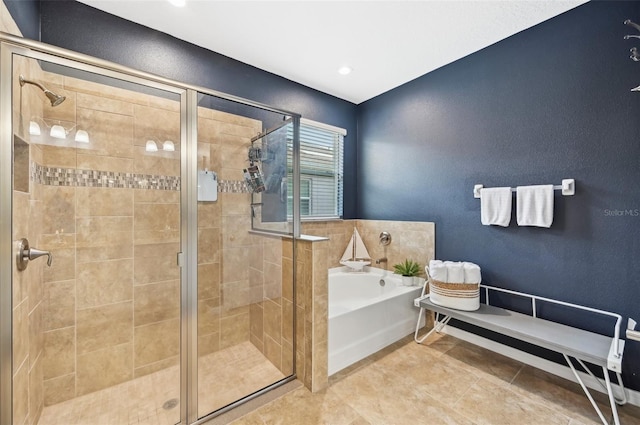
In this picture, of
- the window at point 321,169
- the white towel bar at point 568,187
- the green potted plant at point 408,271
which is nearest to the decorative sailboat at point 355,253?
the window at point 321,169

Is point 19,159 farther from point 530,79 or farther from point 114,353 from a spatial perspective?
point 530,79

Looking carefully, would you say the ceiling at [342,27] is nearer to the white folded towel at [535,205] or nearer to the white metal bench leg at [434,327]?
the white folded towel at [535,205]

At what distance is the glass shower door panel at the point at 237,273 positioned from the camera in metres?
1.78

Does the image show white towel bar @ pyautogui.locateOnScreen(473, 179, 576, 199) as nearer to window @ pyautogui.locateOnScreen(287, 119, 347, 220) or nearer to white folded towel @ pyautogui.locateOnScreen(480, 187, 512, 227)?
white folded towel @ pyautogui.locateOnScreen(480, 187, 512, 227)

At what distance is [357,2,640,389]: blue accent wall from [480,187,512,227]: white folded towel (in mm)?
113

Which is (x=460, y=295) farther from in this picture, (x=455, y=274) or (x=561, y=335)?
(x=561, y=335)

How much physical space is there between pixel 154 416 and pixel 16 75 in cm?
192

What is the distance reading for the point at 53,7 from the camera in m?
1.78

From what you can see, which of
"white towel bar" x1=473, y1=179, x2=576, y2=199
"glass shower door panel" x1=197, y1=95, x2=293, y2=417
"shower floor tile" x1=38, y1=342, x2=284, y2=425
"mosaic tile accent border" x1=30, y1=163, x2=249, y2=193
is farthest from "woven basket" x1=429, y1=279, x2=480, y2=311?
"mosaic tile accent border" x1=30, y1=163, x2=249, y2=193

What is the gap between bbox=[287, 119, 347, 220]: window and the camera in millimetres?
3137

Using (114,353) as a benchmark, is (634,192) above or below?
above

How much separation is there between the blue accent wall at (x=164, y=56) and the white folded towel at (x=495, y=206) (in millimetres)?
1933

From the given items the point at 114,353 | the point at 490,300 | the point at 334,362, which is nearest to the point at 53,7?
the point at 114,353

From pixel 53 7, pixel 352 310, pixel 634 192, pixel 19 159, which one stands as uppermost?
pixel 53 7
